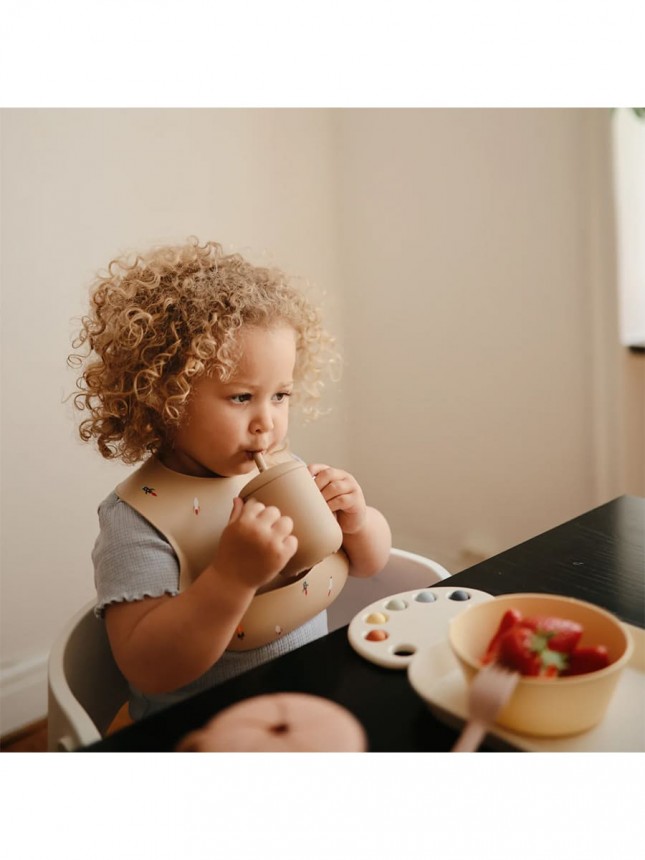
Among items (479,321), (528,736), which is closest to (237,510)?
(528,736)

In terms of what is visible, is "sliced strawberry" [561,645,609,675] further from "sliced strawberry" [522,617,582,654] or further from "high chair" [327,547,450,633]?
"high chair" [327,547,450,633]

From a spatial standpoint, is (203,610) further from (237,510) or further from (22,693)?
(22,693)

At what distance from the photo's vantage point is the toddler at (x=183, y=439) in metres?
0.60

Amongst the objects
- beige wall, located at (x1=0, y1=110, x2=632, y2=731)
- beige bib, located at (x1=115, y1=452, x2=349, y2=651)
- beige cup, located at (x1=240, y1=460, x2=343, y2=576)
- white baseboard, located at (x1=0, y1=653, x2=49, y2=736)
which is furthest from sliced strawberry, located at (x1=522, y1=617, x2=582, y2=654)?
white baseboard, located at (x1=0, y1=653, x2=49, y2=736)

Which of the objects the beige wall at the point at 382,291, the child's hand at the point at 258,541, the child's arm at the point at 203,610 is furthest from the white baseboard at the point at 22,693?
the child's hand at the point at 258,541

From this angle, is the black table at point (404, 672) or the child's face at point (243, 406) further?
the child's face at point (243, 406)

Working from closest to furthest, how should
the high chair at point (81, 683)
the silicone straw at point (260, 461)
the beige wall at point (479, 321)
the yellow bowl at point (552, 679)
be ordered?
the yellow bowl at point (552, 679) → the high chair at point (81, 683) → the silicone straw at point (260, 461) → the beige wall at point (479, 321)

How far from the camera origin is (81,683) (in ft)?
2.08

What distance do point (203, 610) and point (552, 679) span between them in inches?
10.4

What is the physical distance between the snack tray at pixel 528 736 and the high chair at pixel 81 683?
0.22 metres

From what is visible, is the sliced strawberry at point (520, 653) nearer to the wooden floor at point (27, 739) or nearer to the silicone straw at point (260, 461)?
the silicone straw at point (260, 461)
